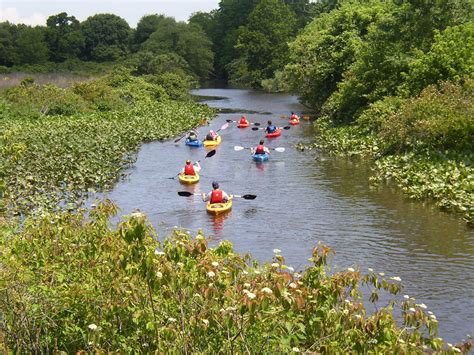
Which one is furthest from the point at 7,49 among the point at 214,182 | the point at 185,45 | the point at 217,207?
the point at 217,207

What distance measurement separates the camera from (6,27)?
95688 millimetres

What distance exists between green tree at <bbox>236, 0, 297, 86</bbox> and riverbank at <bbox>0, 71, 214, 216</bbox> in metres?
30.2

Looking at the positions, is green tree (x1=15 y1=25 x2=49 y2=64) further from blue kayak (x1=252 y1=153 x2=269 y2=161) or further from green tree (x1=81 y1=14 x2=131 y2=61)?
blue kayak (x1=252 y1=153 x2=269 y2=161)

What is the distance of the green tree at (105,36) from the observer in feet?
318

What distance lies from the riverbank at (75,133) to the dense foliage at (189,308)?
404 cm

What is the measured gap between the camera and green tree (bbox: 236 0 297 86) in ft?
270

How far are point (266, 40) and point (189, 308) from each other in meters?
79.8

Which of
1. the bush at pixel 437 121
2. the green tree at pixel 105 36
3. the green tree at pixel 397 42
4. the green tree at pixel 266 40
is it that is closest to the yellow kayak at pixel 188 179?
the bush at pixel 437 121

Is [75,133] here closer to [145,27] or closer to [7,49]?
[7,49]

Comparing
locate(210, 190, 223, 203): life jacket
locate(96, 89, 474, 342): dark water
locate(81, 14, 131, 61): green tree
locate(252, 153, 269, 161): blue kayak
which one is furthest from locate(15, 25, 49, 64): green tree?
locate(210, 190, 223, 203): life jacket

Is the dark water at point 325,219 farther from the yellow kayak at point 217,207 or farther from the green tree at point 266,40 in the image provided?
the green tree at point 266,40

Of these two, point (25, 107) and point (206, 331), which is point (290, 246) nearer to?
point (206, 331)

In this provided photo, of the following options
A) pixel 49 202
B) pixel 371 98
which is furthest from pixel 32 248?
pixel 371 98

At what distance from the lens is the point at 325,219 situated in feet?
63.7
